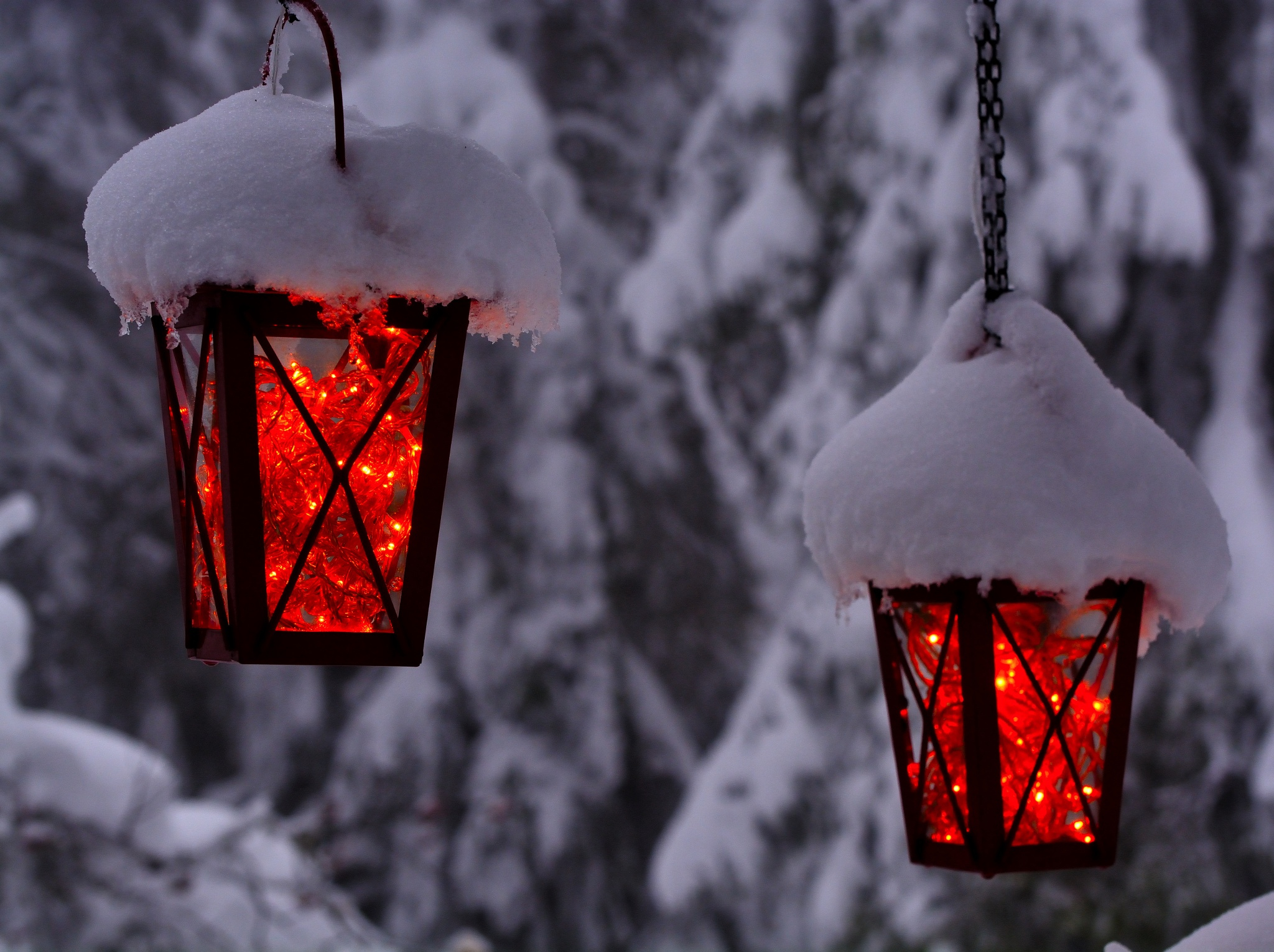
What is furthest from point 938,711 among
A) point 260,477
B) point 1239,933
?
point 260,477

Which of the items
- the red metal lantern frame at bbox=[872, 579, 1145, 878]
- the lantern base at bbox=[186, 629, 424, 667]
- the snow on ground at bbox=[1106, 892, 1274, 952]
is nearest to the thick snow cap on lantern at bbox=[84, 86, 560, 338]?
A: the lantern base at bbox=[186, 629, 424, 667]

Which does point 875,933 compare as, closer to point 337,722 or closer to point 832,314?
point 832,314

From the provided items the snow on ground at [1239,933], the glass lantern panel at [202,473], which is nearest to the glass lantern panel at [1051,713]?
the snow on ground at [1239,933]

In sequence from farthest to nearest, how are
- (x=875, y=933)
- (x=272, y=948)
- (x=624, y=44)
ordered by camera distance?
(x=624, y=44)
(x=272, y=948)
(x=875, y=933)

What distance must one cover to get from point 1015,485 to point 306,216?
656mm

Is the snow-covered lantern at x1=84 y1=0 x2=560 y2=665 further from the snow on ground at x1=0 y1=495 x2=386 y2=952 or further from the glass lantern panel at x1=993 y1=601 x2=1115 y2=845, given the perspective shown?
the snow on ground at x1=0 y1=495 x2=386 y2=952

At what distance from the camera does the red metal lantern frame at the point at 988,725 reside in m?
1.19

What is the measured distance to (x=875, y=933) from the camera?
455cm

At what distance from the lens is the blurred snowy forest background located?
4.06m

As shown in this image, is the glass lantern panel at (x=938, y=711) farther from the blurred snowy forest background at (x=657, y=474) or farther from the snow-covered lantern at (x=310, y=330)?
the blurred snowy forest background at (x=657, y=474)

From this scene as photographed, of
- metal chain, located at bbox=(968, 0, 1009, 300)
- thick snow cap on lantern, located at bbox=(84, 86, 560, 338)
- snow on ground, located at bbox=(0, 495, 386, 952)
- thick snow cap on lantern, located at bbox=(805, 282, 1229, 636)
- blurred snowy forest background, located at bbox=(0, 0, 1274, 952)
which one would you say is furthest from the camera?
blurred snowy forest background, located at bbox=(0, 0, 1274, 952)

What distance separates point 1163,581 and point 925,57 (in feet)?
12.9

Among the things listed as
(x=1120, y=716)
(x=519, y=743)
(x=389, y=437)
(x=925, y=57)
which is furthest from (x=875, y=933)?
(x=389, y=437)

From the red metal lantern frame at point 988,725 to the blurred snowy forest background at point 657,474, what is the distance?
2.58 metres
